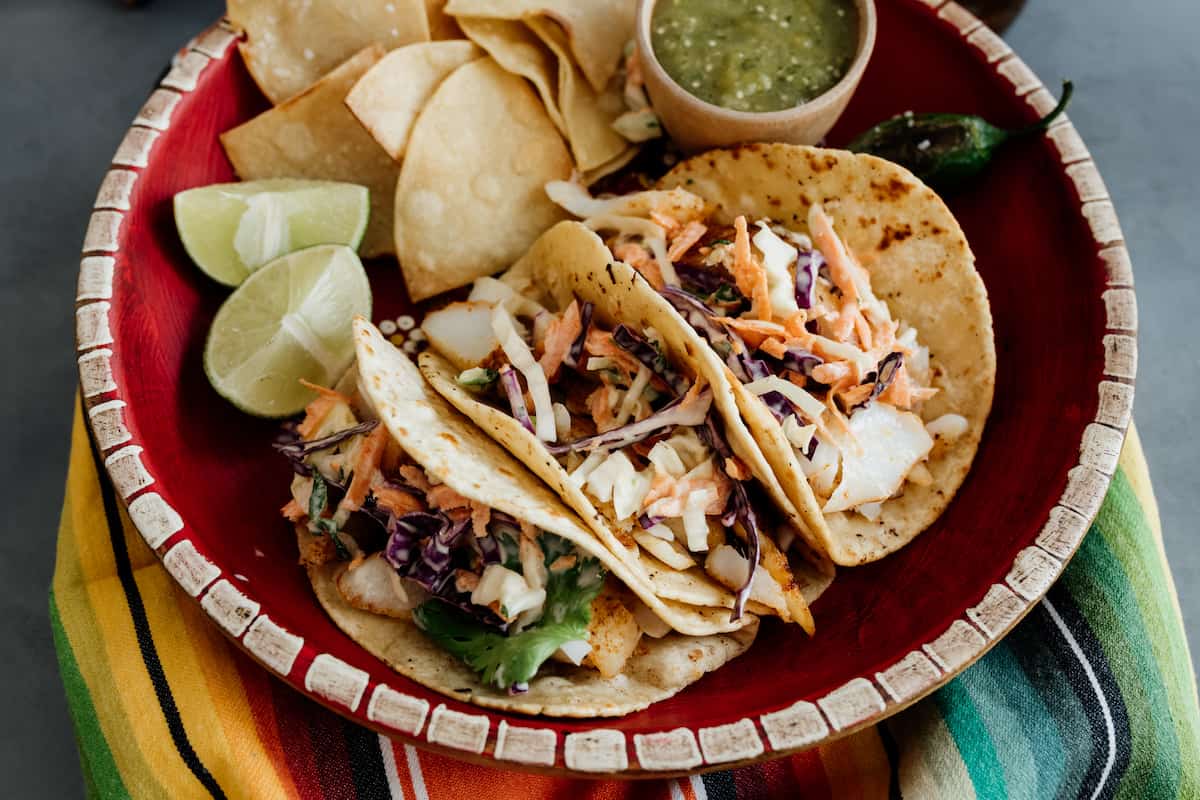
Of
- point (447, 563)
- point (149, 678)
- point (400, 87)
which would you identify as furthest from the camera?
point (400, 87)

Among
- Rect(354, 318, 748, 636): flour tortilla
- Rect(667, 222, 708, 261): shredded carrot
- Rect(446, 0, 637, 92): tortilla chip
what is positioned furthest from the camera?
Rect(446, 0, 637, 92): tortilla chip

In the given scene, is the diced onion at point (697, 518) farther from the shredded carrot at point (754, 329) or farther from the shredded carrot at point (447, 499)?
the shredded carrot at point (447, 499)

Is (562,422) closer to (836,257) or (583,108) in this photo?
(836,257)

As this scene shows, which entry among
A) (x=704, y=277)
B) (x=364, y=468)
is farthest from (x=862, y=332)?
(x=364, y=468)

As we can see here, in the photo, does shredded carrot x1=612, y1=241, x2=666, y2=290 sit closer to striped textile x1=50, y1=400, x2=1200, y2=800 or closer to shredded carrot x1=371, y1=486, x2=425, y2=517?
shredded carrot x1=371, y1=486, x2=425, y2=517

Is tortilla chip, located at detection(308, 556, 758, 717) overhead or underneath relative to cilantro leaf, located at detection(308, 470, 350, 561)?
underneath

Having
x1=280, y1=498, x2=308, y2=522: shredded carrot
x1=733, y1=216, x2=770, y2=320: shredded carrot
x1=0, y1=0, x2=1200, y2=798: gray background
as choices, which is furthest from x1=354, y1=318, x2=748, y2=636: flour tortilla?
x1=0, y1=0, x2=1200, y2=798: gray background

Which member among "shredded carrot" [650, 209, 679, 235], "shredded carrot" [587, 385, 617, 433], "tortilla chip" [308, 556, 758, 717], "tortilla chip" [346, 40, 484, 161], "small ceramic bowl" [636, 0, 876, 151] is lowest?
"tortilla chip" [308, 556, 758, 717]
